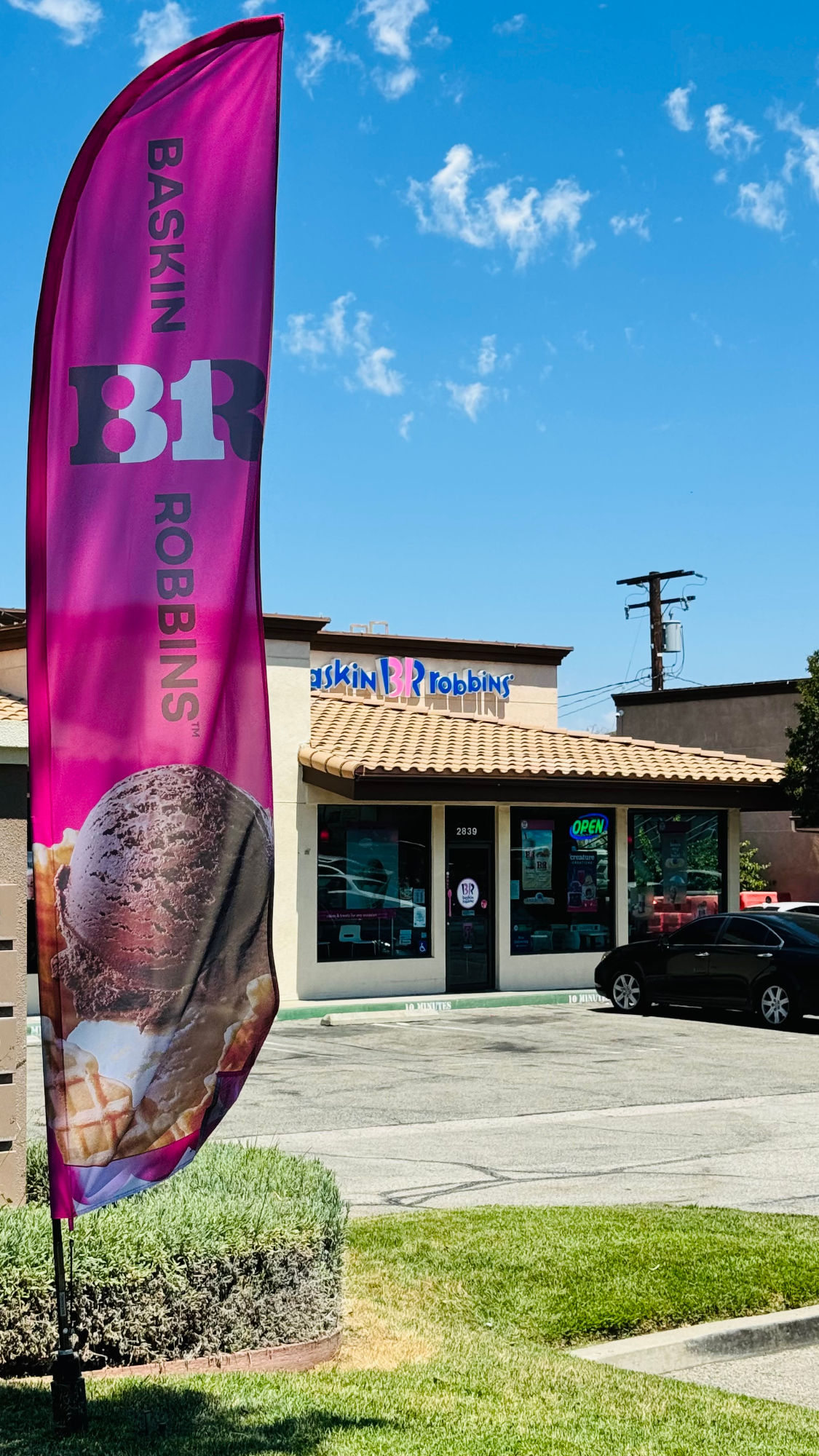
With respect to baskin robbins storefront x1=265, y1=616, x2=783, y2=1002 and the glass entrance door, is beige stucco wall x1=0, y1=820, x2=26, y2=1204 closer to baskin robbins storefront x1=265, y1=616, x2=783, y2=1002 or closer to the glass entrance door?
baskin robbins storefront x1=265, y1=616, x2=783, y2=1002

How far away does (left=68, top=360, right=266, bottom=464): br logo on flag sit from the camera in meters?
5.30

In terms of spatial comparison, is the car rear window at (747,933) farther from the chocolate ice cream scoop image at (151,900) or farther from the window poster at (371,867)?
the chocolate ice cream scoop image at (151,900)

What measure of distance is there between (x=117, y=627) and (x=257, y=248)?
4.82 feet

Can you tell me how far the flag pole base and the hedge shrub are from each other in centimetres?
68

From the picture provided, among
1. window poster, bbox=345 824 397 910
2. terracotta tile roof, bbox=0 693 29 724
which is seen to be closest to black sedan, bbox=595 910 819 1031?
window poster, bbox=345 824 397 910

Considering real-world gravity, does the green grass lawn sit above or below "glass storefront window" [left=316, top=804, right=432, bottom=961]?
below

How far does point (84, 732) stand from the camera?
519cm

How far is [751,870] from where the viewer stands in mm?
39281

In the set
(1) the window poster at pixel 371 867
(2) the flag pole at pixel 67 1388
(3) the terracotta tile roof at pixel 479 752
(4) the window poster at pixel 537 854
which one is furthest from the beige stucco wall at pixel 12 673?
(2) the flag pole at pixel 67 1388

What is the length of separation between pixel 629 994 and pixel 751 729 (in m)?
22.2

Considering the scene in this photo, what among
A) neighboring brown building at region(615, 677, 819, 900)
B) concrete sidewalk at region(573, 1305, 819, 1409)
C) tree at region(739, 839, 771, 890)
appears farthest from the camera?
neighboring brown building at region(615, 677, 819, 900)

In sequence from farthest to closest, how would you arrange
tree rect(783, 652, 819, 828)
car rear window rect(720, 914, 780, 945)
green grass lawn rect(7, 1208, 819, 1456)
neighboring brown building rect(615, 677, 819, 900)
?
1. neighboring brown building rect(615, 677, 819, 900)
2. tree rect(783, 652, 819, 828)
3. car rear window rect(720, 914, 780, 945)
4. green grass lawn rect(7, 1208, 819, 1456)

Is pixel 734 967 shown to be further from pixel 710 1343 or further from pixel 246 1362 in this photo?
pixel 246 1362

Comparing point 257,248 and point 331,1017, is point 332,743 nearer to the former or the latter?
point 331,1017
